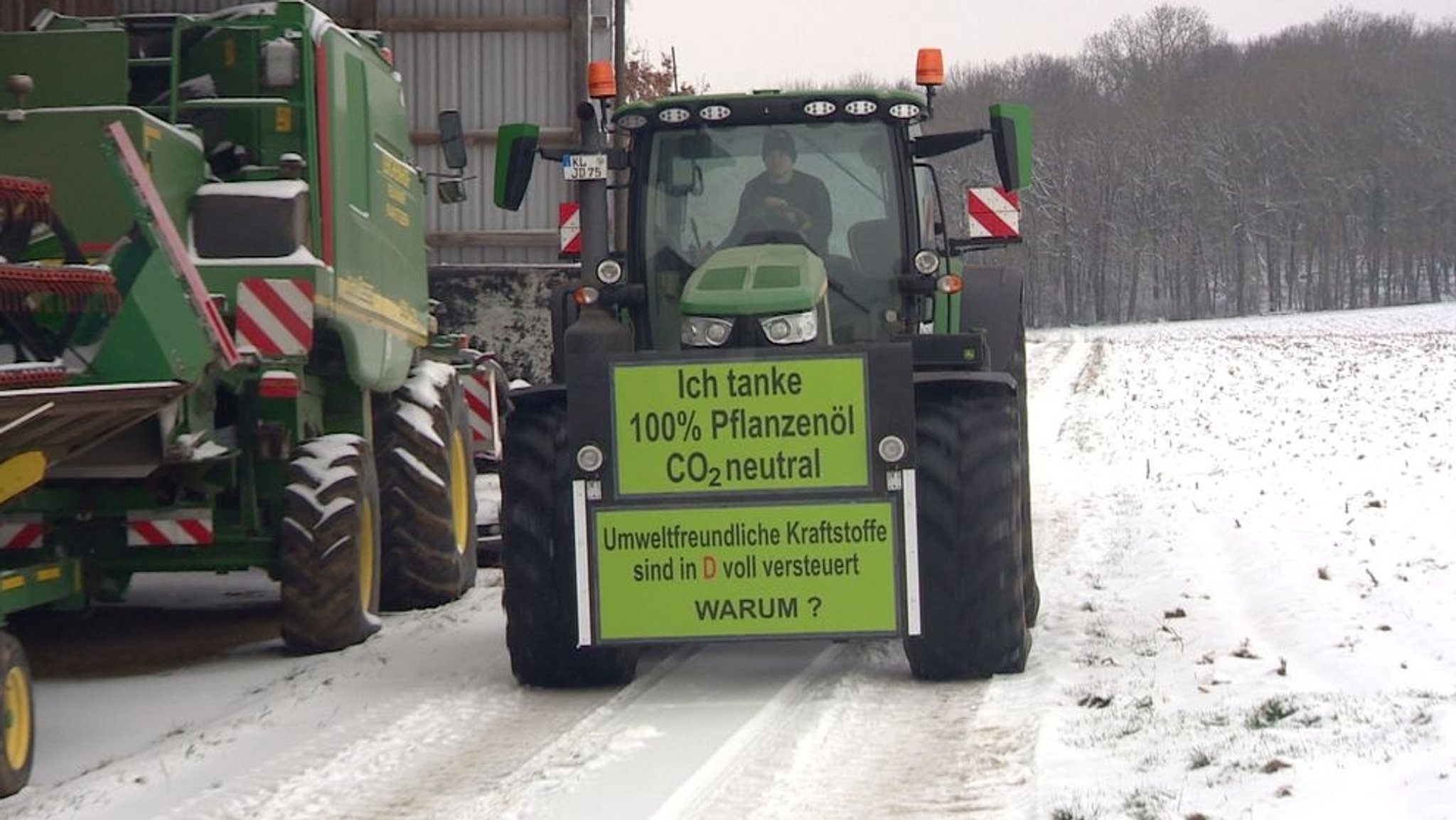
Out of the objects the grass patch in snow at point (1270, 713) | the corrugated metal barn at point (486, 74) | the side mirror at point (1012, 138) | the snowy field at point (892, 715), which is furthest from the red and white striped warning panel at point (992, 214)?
the corrugated metal barn at point (486, 74)

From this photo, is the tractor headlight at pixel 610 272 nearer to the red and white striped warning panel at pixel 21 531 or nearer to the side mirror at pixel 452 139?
the red and white striped warning panel at pixel 21 531

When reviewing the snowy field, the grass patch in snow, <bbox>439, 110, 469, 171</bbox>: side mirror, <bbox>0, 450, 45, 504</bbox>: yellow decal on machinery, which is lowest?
the snowy field

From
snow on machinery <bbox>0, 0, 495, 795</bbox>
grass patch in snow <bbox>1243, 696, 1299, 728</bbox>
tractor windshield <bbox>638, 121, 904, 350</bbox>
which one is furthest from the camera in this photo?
tractor windshield <bbox>638, 121, 904, 350</bbox>

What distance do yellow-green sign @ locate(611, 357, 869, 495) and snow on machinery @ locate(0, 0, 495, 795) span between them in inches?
66.5

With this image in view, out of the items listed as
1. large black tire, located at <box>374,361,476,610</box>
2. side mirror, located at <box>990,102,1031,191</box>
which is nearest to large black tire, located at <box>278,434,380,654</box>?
large black tire, located at <box>374,361,476,610</box>

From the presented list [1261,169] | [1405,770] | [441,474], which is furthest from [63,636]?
[1261,169]

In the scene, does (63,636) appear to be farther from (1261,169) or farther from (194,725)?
(1261,169)

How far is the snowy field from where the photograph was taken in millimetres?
6156

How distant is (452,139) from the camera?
41.1ft

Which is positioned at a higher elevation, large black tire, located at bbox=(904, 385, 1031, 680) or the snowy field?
large black tire, located at bbox=(904, 385, 1031, 680)

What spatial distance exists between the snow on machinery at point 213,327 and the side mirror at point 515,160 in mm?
1340

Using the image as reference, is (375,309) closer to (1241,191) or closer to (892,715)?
(892,715)

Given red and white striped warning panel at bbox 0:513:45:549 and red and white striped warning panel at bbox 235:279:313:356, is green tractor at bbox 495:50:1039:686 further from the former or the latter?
red and white striped warning panel at bbox 0:513:45:549

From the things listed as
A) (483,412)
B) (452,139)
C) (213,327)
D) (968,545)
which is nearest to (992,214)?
(968,545)
